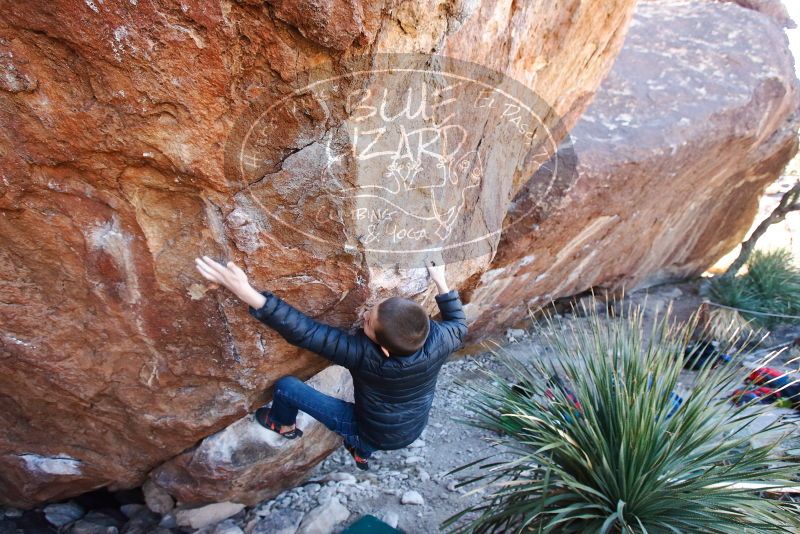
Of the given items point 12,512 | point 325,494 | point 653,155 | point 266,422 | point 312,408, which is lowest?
point 12,512

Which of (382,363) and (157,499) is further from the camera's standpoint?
(157,499)

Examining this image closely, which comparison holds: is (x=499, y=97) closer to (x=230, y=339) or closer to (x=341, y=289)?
(x=341, y=289)

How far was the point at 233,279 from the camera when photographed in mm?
2170

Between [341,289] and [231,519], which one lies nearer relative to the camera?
[341,289]

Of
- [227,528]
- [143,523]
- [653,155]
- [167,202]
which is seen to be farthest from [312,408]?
[653,155]

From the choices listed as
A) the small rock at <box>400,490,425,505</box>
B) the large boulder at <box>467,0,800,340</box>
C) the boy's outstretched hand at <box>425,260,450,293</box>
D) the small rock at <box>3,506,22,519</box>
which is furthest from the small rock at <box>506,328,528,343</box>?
the small rock at <box>3,506,22,519</box>

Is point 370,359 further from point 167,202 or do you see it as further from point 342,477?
point 342,477

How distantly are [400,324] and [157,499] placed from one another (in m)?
2.05

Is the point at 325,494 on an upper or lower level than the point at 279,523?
upper

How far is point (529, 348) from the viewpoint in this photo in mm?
5336

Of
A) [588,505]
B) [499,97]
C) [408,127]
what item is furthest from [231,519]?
[499,97]

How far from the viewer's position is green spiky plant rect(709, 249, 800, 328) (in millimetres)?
6676

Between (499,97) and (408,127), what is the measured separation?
760 mm

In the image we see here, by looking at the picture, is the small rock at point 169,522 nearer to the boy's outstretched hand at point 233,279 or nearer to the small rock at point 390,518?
the small rock at point 390,518
